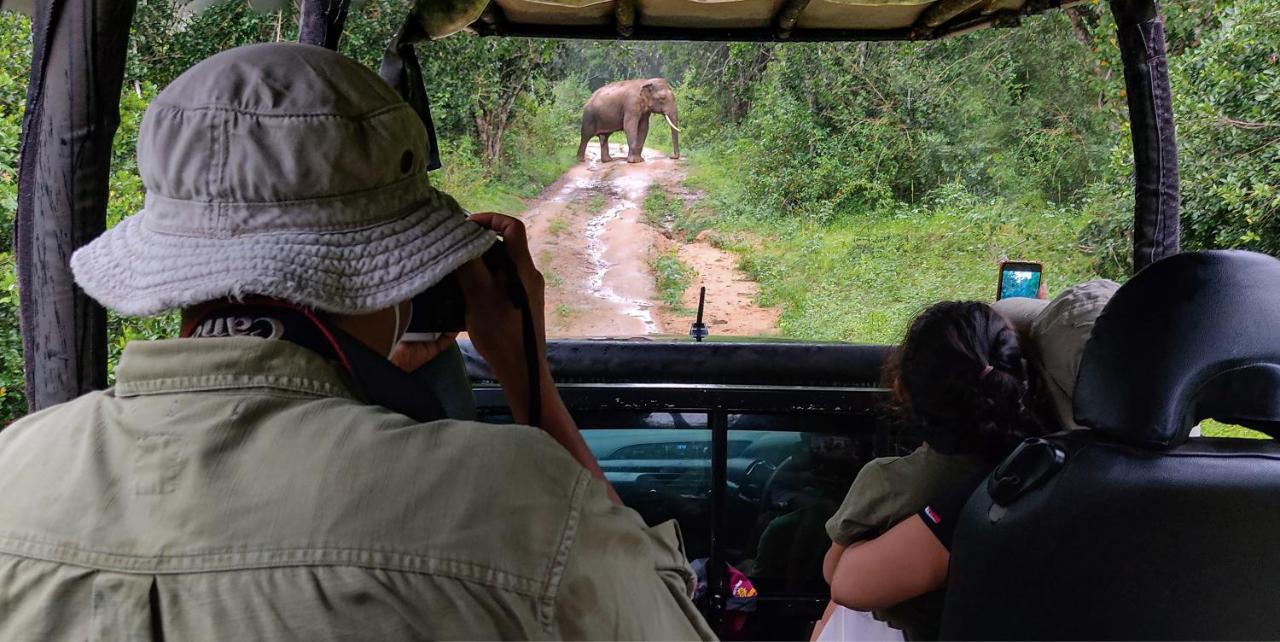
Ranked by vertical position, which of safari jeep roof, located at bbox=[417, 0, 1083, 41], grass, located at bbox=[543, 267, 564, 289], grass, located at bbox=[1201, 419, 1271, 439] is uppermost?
safari jeep roof, located at bbox=[417, 0, 1083, 41]

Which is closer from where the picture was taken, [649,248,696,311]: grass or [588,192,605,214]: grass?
[649,248,696,311]: grass

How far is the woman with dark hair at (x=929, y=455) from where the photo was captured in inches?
56.1

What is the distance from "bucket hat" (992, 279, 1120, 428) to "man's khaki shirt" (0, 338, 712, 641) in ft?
3.01

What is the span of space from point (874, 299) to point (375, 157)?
36.1ft

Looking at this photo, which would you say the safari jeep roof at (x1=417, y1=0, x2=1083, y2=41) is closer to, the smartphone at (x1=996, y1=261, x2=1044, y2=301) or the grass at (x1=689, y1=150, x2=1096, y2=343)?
the smartphone at (x1=996, y1=261, x2=1044, y2=301)

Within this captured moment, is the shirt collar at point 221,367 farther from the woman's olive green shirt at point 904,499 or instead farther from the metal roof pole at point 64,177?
the woman's olive green shirt at point 904,499

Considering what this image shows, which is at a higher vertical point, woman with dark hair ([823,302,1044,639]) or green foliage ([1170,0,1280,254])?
green foliage ([1170,0,1280,254])

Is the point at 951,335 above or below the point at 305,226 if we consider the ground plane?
below

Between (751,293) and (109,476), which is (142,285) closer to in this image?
(109,476)

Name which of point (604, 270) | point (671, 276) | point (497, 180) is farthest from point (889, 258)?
point (497, 180)

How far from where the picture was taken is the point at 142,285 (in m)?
0.84

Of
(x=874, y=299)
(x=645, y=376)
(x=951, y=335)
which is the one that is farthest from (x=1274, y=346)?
(x=874, y=299)

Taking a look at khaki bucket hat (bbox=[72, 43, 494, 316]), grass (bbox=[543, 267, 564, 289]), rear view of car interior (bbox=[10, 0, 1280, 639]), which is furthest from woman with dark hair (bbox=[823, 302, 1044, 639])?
grass (bbox=[543, 267, 564, 289])

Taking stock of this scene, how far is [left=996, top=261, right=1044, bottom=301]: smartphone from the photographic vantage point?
242 cm
